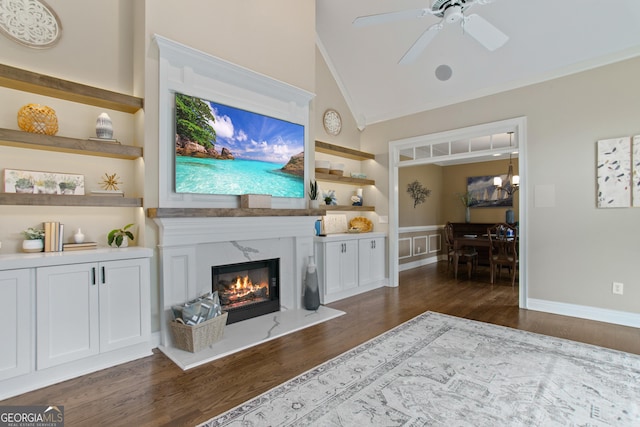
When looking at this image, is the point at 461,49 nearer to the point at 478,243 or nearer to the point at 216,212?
the point at 478,243

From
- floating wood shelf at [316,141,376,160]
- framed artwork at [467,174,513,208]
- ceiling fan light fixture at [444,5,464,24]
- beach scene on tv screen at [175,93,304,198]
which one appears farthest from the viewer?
framed artwork at [467,174,513,208]

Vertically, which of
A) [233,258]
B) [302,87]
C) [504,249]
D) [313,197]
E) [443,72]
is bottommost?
[504,249]

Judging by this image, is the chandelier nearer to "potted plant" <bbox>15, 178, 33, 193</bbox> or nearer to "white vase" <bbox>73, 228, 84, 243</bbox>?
"white vase" <bbox>73, 228, 84, 243</bbox>

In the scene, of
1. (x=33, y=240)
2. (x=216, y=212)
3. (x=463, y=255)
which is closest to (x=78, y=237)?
(x=33, y=240)

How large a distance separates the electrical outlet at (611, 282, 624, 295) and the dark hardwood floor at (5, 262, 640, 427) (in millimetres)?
375

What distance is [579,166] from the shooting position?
3.74 meters

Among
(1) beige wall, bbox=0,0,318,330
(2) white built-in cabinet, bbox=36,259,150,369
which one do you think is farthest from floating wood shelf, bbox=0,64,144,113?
(2) white built-in cabinet, bbox=36,259,150,369

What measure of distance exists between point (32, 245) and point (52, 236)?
140 millimetres

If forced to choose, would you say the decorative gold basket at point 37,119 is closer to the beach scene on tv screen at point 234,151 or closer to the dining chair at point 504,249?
the beach scene on tv screen at point 234,151

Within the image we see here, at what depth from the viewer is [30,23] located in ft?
8.51

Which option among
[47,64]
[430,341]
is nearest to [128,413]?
[430,341]

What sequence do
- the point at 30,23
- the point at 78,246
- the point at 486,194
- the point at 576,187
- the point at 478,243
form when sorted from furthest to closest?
the point at 486,194, the point at 478,243, the point at 576,187, the point at 78,246, the point at 30,23

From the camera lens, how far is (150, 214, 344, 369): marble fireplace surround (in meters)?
2.91

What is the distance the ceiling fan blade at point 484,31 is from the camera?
237 cm
